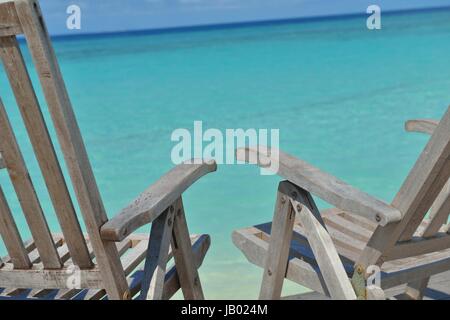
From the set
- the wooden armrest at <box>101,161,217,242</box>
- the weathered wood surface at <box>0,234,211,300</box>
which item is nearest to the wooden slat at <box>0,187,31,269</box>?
the weathered wood surface at <box>0,234,211,300</box>

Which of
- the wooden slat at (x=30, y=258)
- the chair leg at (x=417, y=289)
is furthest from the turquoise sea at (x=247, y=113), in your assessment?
the wooden slat at (x=30, y=258)

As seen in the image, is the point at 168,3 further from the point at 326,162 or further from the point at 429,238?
the point at 429,238

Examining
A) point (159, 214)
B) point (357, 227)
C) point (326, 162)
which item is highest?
point (159, 214)

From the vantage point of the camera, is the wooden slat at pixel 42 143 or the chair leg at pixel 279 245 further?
the chair leg at pixel 279 245

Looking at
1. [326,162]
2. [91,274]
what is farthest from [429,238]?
[326,162]

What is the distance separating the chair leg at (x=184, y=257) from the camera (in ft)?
5.69

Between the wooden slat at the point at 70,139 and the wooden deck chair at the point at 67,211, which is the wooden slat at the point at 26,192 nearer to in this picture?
the wooden deck chair at the point at 67,211

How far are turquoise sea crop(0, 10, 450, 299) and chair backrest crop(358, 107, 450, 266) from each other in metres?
1.63

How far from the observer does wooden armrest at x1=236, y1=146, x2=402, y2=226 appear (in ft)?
4.74

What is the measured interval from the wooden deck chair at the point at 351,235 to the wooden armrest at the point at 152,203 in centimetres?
15

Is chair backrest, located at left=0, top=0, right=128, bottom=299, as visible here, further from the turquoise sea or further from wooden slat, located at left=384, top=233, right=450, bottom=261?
the turquoise sea

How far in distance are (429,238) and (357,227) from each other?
314 mm
